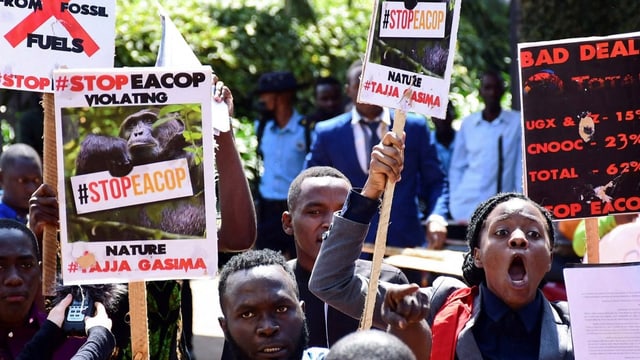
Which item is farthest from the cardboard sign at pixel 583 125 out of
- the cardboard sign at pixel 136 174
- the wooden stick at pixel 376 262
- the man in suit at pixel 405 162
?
the man in suit at pixel 405 162

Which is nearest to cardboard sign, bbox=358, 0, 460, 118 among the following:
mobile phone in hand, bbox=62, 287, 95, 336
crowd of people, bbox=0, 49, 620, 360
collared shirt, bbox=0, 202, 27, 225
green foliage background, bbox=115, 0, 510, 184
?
crowd of people, bbox=0, 49, 620, 360

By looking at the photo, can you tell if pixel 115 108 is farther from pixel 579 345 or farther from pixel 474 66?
pixel 474 66

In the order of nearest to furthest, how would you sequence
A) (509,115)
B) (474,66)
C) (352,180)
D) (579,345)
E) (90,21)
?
(579,345) → (90,21) → (352,180) → (509,115) → (474,66)

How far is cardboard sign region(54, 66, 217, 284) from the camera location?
4641 mm

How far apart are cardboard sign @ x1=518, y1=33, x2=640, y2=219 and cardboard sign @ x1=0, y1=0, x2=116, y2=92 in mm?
1769

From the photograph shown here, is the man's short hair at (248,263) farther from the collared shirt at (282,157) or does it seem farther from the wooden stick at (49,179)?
the collared shirt at (282,157)

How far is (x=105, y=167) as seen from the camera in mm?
4656

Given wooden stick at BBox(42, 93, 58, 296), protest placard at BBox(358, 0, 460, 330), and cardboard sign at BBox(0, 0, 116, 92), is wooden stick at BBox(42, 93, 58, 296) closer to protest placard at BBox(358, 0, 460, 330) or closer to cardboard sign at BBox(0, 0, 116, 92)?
cardboard sign at BBox(0, 0, 116, 92)

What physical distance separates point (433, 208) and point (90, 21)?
357 cm

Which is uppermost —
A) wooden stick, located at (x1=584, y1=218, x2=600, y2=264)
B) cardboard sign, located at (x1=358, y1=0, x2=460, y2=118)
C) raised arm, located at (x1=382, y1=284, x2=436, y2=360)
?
cardboard sign, located at (x1=358, y1=0, x2=460, y2=118)

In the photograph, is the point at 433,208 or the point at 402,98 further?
the point at 433,208

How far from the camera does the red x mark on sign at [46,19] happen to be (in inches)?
209

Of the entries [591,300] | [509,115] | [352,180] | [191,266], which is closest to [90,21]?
[191,266]

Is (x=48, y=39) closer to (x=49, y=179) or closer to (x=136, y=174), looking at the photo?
(x=49, y=179)
